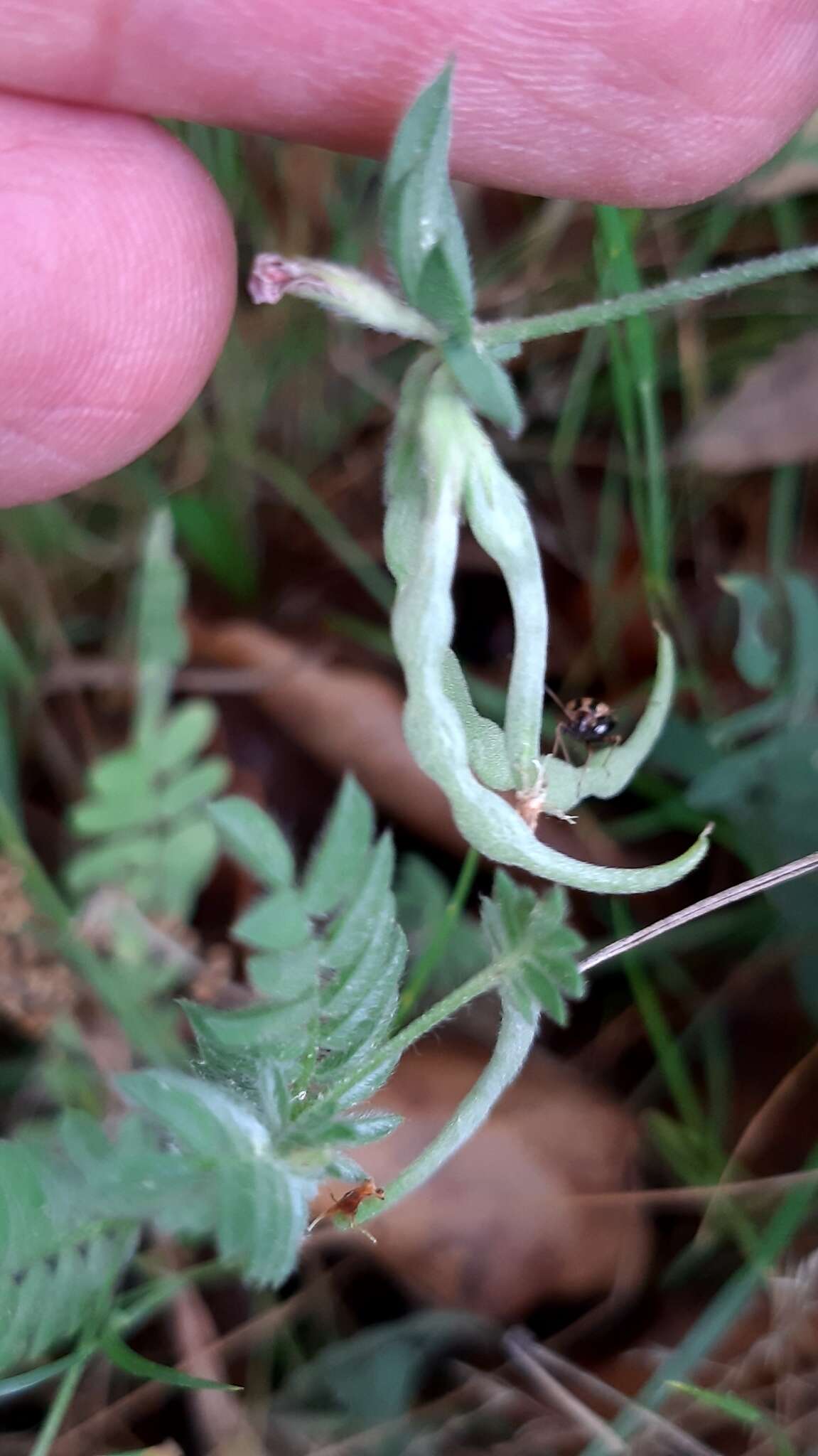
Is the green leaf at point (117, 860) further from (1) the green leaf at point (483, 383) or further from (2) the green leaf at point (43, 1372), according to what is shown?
(1) the green leaf at point (483, 383)

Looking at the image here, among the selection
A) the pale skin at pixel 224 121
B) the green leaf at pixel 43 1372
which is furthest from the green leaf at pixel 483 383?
the green leaf at pixel 43 1372

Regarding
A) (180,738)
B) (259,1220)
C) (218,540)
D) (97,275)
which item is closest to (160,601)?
(180,738)

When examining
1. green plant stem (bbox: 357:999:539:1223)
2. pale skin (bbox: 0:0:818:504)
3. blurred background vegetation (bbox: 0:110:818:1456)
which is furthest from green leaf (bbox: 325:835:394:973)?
pale skin (bbox: 0:0:818:504)

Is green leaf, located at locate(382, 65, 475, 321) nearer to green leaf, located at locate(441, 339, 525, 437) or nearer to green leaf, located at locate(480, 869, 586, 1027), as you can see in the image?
green leaf, located at locate(441, 339, 525, 437)

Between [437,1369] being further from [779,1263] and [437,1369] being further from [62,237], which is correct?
[62,237]

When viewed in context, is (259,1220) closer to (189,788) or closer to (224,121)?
(189,788)

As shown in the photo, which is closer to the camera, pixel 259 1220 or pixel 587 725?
pixel 259 1220
